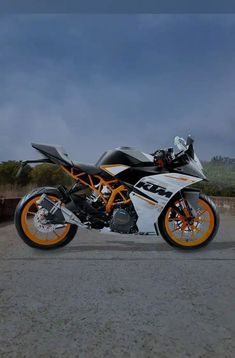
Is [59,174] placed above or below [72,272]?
above

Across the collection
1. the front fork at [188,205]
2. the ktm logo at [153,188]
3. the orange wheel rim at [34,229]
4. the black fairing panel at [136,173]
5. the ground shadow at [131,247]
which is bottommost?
the ground shadow at [131,247]

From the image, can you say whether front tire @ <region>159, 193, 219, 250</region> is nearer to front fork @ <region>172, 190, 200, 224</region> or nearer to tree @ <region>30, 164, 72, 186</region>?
front fork @ <region>172, 190, 200, 224</region>

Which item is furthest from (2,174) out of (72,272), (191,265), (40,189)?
(191,265)

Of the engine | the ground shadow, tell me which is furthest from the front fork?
the engine

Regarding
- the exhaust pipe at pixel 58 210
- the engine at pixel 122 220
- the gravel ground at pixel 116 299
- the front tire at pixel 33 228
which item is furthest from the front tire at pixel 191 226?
the front tire at pixel 33 228

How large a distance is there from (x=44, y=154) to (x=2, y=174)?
3.52 ft

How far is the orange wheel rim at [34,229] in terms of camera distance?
4.01 metres

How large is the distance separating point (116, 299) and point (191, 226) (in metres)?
1.38

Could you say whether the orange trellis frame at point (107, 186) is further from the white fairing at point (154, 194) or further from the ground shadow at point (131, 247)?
the ground shadow at point (131, 247)

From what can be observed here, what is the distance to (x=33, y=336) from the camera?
8.49 ft

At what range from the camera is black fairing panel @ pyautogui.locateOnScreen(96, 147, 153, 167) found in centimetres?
383

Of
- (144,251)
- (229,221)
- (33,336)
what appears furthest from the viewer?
(229,221)

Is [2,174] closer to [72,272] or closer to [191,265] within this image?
[72,272]

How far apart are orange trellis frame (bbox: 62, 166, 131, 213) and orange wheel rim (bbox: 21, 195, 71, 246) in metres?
0.36
